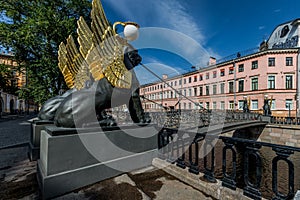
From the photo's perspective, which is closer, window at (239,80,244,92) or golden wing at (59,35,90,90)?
golden wing at (59,35,90,90)

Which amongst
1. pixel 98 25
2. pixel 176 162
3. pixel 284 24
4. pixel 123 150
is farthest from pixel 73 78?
pixel 284 24

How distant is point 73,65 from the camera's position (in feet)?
12.3

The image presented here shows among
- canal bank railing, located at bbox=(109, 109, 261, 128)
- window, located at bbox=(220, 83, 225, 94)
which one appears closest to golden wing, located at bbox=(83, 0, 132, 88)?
canal bank railing, located at bbox=(109, 109, 261, 128)

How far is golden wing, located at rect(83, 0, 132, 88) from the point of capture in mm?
2816

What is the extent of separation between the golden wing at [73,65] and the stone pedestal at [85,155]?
1219 millimetres

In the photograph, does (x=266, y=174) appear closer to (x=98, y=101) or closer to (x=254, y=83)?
(x=98, y=101)

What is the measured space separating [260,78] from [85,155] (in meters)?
29.6

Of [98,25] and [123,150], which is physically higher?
[98,25]

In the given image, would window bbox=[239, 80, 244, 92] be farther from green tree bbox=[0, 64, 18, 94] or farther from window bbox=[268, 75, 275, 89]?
green tree bbox=[0, 64, 18, 94]

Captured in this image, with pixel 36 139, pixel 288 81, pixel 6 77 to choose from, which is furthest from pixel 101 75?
pixel 288 81

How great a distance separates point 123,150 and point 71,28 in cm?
953

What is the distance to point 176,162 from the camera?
3215 mm

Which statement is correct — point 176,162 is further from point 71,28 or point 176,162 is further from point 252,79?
point 252,79

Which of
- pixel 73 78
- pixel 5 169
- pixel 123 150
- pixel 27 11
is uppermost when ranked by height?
pixel 27 11
